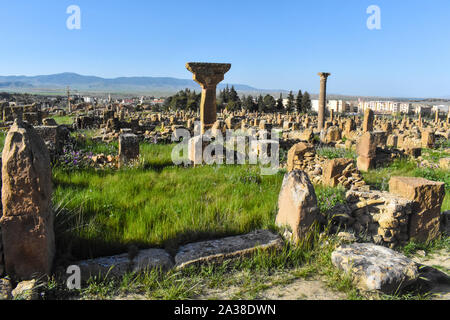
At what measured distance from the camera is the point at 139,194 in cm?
545

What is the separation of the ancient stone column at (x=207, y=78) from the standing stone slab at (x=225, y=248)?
6.75 metres

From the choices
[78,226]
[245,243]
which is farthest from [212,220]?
[78,226]

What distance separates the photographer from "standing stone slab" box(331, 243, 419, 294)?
329 centimetres

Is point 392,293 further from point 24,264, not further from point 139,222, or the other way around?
point 24,264

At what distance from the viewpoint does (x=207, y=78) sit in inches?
389

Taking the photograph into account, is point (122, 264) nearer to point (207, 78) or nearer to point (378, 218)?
point (378, 218)

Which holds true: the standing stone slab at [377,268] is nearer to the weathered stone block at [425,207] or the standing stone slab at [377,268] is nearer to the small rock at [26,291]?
the weathered stone block at [425,207]

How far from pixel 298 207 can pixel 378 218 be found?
1.62 meters

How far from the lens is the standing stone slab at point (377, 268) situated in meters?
3.29

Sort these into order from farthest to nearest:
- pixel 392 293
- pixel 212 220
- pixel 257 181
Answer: pixel 257 181
pixel 212 220
pixel 392 293

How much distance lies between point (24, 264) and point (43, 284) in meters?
0.30

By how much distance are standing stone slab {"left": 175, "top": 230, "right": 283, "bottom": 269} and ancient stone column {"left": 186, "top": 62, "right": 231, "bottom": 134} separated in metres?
6.75
